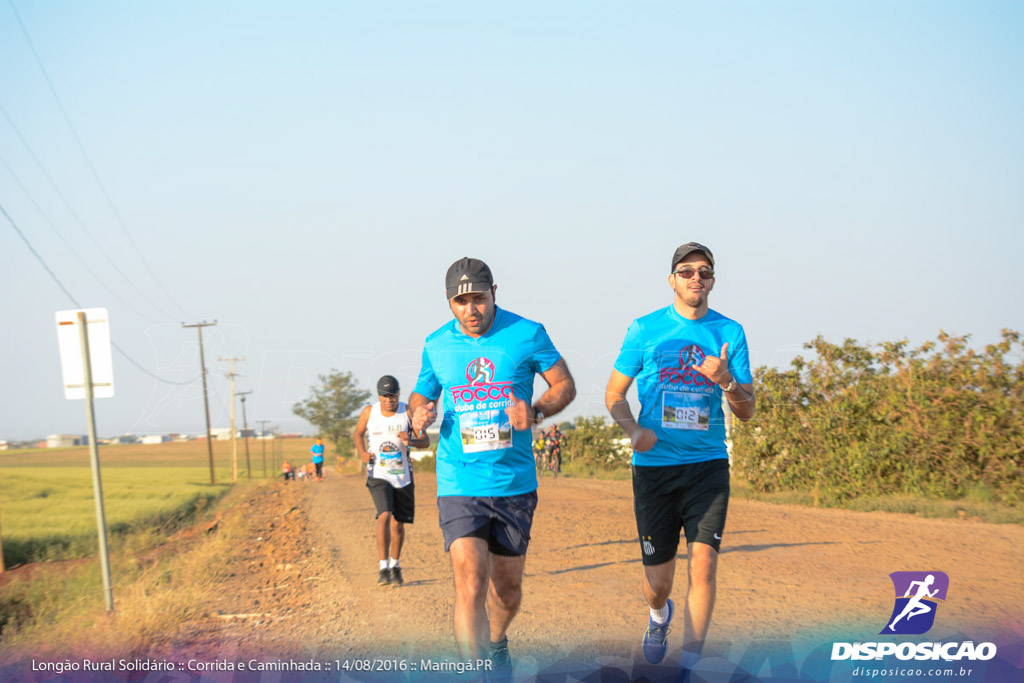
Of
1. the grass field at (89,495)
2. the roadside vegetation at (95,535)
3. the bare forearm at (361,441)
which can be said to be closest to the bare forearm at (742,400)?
the bare forearm at (361,441)

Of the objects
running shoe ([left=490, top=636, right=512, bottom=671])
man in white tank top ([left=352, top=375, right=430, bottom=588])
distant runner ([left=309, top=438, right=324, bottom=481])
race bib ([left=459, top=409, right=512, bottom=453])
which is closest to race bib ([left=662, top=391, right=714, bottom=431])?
race bib ([left=459, top=409, right=512, bottom=453])

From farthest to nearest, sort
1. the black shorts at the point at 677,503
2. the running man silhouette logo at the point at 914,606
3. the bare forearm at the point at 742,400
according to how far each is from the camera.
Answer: the running man silhouette logo at the point at 914,606 → the bare forearm at the point at 742,400 → the black shorts at the point at 677,503

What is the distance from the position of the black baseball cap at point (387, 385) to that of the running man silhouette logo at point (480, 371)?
446cm

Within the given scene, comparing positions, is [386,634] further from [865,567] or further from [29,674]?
[865,567]

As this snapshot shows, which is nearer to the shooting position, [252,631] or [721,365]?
[721,365]

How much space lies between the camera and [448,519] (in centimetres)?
502

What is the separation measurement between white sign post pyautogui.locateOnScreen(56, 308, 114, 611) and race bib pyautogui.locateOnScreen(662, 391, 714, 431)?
18.9ft

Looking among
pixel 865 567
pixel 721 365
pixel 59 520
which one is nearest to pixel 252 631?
pixel 721 365

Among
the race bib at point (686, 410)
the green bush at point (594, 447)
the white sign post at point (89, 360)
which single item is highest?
the white sign post at point (89, 360)

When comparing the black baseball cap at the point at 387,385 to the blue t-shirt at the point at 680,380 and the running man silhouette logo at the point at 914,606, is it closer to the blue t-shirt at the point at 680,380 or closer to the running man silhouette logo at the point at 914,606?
the blue t-shirt at the point at 680,380

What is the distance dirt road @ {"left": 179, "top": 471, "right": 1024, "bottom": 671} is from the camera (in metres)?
6.48

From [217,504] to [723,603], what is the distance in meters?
42.6

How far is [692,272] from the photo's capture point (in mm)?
5512

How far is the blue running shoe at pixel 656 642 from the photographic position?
5418mm
